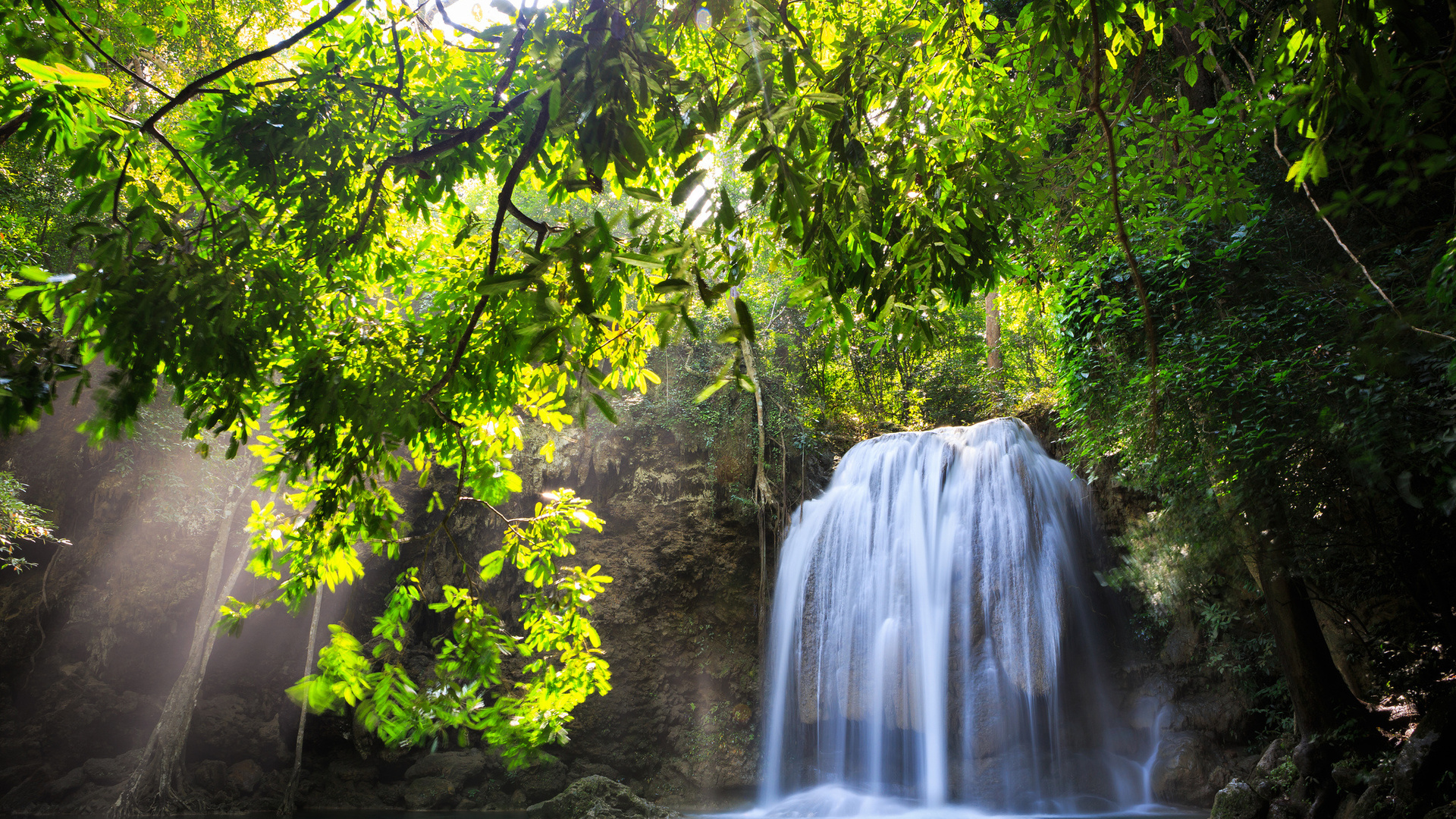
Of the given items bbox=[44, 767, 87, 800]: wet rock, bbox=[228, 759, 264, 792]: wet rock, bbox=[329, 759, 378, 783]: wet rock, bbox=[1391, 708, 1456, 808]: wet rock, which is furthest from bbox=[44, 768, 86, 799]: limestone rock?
bbox=[1391, 708, 1456, 808]: wet rock

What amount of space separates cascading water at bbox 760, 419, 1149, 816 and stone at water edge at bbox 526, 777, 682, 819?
2.35 metres

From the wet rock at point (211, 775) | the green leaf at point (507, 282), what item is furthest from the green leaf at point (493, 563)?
the wet rock at point (211, 775)

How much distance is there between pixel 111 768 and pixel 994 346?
17.6 m

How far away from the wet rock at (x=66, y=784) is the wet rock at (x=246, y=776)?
1986 millimetres

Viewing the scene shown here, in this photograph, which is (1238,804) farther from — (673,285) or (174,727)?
(174,727)

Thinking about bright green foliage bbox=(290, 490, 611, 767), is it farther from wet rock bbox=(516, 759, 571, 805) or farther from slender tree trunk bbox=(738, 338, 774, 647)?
wet rock bbox=(516, 759, 571, 805)

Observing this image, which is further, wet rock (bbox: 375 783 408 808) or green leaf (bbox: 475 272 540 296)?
wet rock (bbox: 375 783 408 808)

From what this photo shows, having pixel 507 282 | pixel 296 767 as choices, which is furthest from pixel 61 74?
pixel 296 767

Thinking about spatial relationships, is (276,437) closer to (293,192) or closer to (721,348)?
(293,192)

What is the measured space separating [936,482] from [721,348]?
585 centimetres

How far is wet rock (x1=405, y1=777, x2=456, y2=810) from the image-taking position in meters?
10.9

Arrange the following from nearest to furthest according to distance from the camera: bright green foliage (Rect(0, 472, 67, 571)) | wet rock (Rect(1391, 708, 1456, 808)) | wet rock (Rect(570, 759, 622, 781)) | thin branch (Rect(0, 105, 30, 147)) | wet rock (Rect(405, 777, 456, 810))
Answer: thin branch (Rect(0, 105, 30, 147))
wet rock (Rect(1391, 708, 1456, 808))
bright green foliage (Rect(0, 472, 67, 571))
wet rock (Rect(405, 777, 456, 810))
wet rock (Rect(570, 759, 622, 781))

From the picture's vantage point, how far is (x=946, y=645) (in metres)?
9.34

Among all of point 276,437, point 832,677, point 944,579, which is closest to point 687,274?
point 276,437
